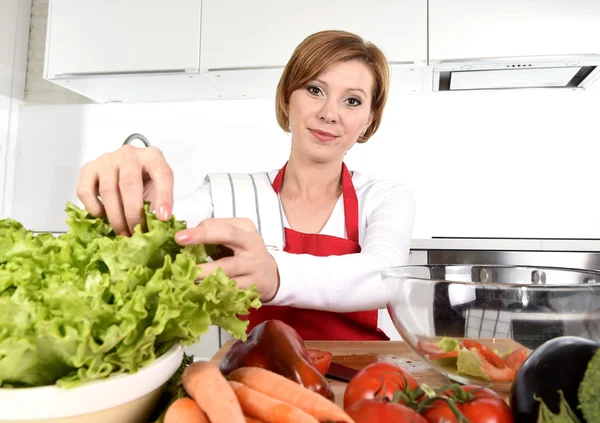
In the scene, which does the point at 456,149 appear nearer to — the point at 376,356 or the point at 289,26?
the point at 289,26

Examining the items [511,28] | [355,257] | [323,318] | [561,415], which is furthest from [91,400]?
[511,28]

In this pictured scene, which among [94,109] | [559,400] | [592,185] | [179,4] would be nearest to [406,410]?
[559,400]

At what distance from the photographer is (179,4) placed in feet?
8.66

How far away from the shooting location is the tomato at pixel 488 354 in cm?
74

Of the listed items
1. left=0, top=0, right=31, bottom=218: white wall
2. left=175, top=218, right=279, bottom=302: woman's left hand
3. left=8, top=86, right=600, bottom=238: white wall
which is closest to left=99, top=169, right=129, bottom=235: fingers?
left=175, top=218, right=279, bottom=302: woman's left hand

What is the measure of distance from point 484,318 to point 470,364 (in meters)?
0.07

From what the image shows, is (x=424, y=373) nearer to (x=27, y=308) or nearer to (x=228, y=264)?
(x=228, y=264)

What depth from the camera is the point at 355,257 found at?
1064mm

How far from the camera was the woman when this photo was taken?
1.03 metres

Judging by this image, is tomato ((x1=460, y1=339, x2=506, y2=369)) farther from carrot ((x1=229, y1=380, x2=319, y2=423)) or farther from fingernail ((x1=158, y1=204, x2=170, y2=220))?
fingernail ((x1=158, y1=204, x2=170, y2=220))

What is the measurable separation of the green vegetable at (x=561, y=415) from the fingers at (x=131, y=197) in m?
0.54

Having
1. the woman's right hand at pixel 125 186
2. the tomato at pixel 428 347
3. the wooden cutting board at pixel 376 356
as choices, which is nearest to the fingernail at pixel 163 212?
the woman's right hand at pixel 125 186

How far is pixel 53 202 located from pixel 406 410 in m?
3.31

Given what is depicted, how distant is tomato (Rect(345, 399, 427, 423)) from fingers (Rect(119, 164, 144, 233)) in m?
0.39
